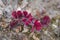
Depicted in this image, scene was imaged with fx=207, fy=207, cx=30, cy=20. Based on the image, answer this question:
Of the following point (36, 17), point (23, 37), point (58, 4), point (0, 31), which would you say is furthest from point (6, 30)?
point (58, 4)

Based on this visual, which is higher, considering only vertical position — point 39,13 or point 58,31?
point 39,13

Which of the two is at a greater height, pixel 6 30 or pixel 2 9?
pixel 2 9

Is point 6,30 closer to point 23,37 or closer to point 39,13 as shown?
point 23,37

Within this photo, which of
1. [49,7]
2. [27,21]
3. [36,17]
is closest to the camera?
[27,21]

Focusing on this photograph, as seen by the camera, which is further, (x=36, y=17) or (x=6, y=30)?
(x=36, y=17)

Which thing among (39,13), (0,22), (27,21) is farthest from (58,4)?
(0,22)

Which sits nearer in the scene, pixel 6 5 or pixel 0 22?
pixel 0 22

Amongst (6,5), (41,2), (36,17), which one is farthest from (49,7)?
(6,5)

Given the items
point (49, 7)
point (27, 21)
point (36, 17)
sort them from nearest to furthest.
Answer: point (27, 21) → point (36, 17) → point (49, 7)

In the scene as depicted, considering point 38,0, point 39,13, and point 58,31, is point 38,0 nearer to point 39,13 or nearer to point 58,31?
point 39,13
